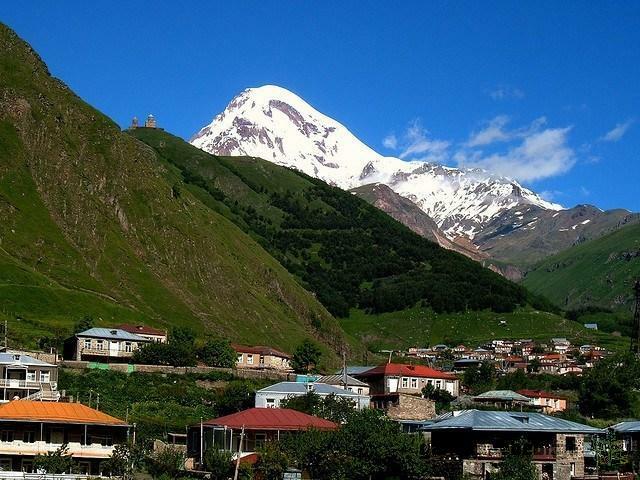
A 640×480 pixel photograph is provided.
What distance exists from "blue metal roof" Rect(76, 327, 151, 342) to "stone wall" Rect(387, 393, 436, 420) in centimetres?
4371

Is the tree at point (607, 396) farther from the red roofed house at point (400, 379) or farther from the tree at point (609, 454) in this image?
the tree at point (609, 454)

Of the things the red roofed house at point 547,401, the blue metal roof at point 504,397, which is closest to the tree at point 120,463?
the blue metal roof at point 504,397

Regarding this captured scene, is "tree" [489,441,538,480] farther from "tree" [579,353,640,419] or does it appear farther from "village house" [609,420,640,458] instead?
"tree" [579,353,640,419]

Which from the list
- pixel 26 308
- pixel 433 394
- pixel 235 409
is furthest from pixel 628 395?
pixel 26 308

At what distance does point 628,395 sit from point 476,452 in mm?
72437

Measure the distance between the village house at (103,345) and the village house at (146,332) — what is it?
14.3 feet

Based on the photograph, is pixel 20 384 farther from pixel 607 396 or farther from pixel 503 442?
pixel 607 396

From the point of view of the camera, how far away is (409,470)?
6228 centimetres

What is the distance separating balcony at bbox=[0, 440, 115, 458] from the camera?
64.6 metres

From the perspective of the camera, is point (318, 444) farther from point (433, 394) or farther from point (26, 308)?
point (26, 308)

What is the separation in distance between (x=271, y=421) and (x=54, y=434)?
1353 centimetres

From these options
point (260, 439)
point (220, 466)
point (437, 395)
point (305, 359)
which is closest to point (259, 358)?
point (305, 359)

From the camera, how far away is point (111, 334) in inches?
5340

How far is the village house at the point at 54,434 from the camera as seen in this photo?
212 feet
